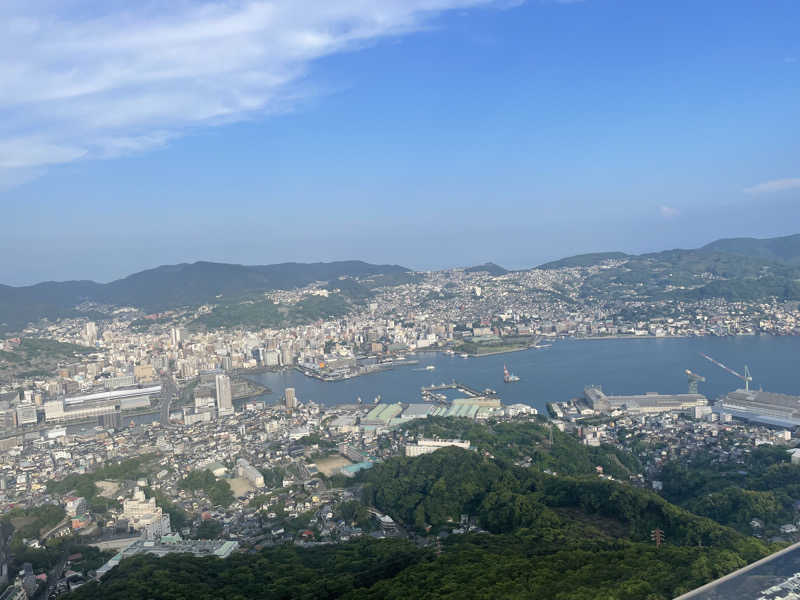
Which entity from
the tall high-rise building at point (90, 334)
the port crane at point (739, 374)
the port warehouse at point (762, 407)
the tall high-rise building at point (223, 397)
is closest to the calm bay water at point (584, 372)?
the port crane at point (739, 374)

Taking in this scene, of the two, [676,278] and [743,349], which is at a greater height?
[676,278]

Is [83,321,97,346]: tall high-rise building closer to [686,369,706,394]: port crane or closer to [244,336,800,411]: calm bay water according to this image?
[244,336,800,411]: calm bay water

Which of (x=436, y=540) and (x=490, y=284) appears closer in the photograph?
(x=436, y=540)

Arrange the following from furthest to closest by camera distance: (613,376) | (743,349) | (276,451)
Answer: (743,349) < (613,376) < (276,451)

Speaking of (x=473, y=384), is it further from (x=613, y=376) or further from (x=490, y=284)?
(x=490, y=284)

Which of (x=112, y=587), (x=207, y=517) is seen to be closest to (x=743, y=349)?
(x=207, y=517)

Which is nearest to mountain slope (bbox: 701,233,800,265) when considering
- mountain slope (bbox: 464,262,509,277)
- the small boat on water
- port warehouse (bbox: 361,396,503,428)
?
mountain slope (bbox: 464,262,509,277)

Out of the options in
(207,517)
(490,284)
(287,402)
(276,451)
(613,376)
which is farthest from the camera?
(490,284)
